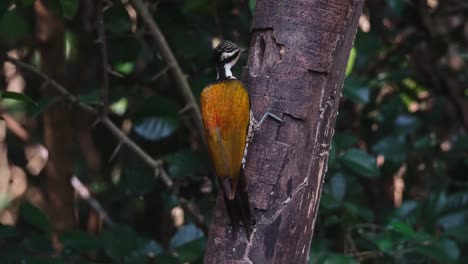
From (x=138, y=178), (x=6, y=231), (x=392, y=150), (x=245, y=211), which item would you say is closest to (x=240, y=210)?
(x=245, y=211)

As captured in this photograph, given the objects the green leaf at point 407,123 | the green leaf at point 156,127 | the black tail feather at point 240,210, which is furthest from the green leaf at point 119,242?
the green leaf at point 407,123

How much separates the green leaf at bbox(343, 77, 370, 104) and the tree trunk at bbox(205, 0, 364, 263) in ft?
3.21

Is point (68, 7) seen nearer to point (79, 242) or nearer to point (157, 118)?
point (157, 118)

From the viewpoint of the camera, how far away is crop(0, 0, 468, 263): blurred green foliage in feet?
10.9

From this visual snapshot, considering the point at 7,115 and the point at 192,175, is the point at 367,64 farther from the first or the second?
the point at 7,115

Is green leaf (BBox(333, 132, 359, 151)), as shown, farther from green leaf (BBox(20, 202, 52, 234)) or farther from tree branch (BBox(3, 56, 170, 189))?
green leaf (BBox(20, 202, 52, 234))

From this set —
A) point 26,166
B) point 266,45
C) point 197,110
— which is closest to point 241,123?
point 266,45

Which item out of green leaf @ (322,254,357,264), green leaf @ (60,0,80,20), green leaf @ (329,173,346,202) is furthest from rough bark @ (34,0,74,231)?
green leaf @ (322,254,357,264)

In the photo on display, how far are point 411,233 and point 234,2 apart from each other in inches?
57.9

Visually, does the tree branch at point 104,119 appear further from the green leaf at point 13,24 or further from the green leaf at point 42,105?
the green leaf at point 13,24

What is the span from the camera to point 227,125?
8.24 feet

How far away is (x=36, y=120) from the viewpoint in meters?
5.55

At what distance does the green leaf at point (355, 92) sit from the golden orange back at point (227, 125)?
99 cm

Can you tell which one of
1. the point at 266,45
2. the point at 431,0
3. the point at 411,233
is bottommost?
the point at 411,233
